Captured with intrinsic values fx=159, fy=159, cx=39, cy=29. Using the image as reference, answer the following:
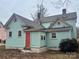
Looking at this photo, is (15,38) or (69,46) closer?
(69,46)

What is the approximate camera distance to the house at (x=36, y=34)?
75.4 feet

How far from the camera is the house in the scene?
22984mm

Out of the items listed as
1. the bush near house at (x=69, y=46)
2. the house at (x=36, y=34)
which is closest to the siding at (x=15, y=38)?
the house at (x=36, y=34)

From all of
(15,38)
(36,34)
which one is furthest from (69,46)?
(15,38)

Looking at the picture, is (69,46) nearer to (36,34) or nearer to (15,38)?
(36,34)

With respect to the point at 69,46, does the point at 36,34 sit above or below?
above

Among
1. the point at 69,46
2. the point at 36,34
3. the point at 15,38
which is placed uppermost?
the point at 36,34

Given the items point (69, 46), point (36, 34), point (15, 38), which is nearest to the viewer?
point (69, 46)

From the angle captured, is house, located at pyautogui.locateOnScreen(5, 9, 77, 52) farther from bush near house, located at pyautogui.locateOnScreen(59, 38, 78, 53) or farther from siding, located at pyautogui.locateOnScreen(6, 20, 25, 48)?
bush near house, located at pyautogui.locateOnScreen(59, 38, 78, 53)

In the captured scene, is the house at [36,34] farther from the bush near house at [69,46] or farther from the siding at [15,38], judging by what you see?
the bush near house at [69,46]

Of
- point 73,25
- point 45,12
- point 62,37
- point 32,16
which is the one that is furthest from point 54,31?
point 32,16

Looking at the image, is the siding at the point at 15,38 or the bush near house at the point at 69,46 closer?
the bush near house at the point at 69,46

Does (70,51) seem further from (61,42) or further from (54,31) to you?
(54,31)

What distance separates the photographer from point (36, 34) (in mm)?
22984
